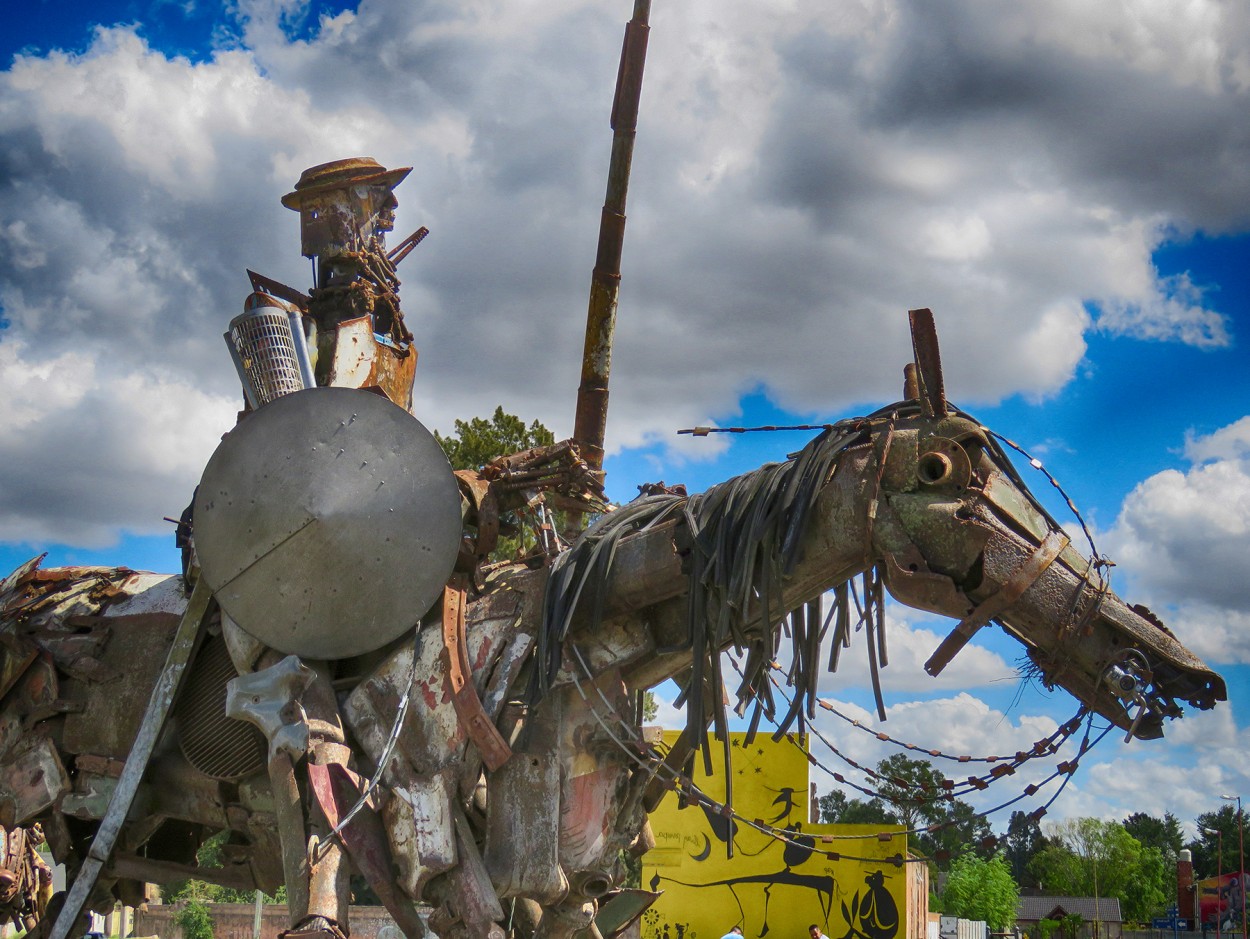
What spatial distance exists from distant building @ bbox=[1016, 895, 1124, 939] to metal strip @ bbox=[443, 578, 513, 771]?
159 feet

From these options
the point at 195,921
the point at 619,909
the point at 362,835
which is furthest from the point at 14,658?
the point at 195,921

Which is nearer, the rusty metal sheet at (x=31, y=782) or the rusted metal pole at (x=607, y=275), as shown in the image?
the rusty metal sheet at (x=31, y=782)

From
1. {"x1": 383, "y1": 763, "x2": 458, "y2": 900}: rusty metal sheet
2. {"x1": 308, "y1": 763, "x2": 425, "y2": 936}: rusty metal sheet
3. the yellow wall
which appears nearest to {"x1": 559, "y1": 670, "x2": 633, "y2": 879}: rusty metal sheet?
{"x1": 383, "y1": 763, "x2": 458, "y2": 900}: rusty metal sheet

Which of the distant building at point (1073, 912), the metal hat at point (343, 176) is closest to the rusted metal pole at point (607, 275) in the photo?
the metal hat at point (343, 176)

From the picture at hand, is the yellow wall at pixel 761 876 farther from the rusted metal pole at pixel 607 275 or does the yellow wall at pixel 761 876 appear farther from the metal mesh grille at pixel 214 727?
the metal mesh grille at pixel 214 727

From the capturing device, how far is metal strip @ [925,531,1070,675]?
5828mm

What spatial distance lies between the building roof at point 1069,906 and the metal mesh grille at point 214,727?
190 ft

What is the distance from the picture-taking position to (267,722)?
663cm

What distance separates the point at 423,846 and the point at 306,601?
1413mm

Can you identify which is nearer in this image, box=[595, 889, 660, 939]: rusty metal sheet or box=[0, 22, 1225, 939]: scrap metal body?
box=[0, 22, 1225, 939]: scrap metal body

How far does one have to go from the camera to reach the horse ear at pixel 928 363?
6.27m

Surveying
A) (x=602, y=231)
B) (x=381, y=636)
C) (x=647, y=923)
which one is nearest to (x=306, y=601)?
(x=381, y=636)

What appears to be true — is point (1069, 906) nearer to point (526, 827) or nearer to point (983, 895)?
point (983, 895)

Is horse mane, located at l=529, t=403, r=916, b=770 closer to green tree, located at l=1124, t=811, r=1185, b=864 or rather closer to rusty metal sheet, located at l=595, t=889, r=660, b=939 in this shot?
rusty metal sheet, located at l=595, t=889, r=660, b=939
